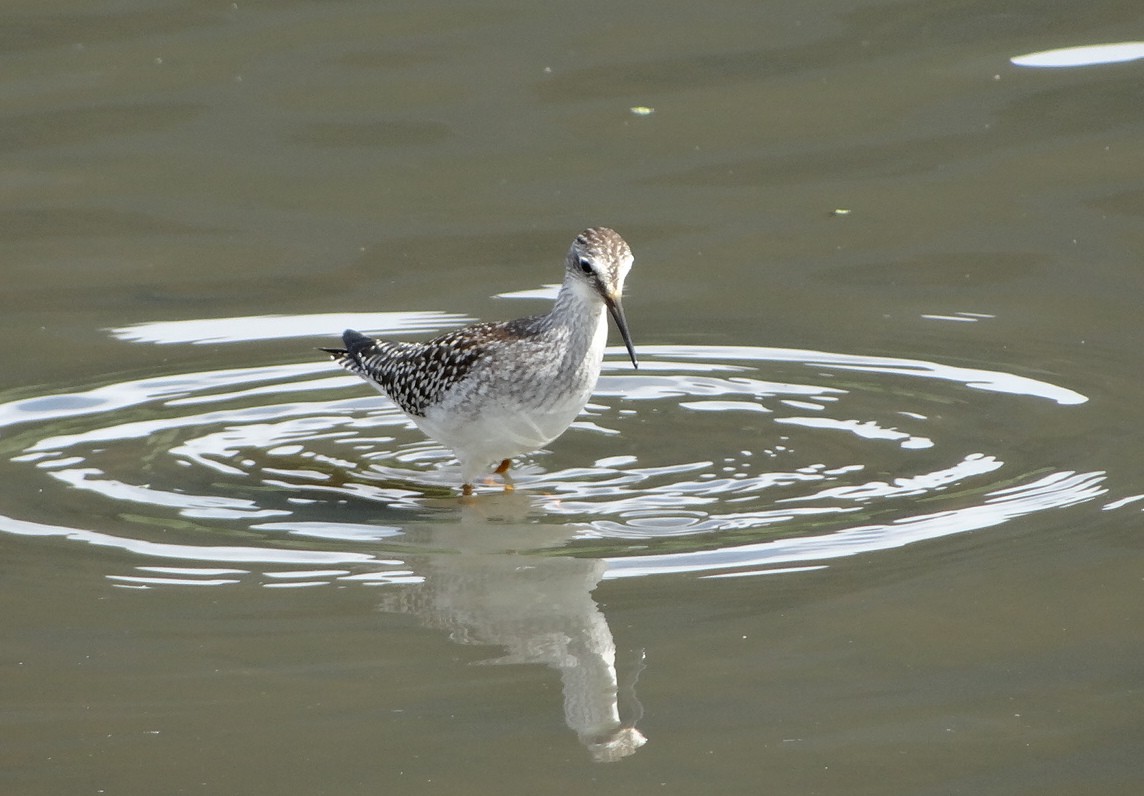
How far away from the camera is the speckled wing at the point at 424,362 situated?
30.4 ft

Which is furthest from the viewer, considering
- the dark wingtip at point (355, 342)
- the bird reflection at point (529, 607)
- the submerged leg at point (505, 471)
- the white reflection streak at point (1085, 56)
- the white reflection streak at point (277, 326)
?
the white reflection streak at point (1085, 56)

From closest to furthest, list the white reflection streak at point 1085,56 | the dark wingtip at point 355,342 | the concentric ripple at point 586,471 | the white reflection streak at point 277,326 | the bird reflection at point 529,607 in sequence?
the bird reflection at point 529,607 → the concentric ripple at point 586,471 → the dark wingtip at point 355,342 → the white reflection streak at point 277,326 → the white reflection streak at point 1085,56

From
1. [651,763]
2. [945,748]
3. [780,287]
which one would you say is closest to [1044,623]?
[945,748]

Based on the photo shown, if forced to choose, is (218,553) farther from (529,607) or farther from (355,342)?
(355,342)

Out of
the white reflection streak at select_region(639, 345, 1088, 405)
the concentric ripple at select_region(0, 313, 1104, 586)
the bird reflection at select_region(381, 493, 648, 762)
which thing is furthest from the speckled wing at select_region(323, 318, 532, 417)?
the white reflection streak at select_region(639, 345, 1088, 405)

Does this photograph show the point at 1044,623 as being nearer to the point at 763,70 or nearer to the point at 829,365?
the point at 829,365

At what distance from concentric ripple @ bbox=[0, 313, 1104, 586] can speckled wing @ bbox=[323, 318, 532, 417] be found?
38 centimetres

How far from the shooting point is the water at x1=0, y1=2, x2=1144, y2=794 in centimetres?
634

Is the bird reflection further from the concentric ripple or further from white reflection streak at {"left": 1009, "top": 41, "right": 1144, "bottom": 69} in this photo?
white reflection streak at {"left": 1009, "top": 41, "right": 1144, "bottom": 69}

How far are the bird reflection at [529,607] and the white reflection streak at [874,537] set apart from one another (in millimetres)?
269

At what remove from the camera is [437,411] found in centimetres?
930

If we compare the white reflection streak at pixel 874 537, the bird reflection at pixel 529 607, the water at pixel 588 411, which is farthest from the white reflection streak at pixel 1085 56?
the bird reflection at pixel 529 607

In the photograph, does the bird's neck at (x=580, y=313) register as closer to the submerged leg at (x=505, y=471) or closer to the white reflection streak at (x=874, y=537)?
the submerged leg at (x=505, y=471)

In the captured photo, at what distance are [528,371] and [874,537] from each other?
1983mm
